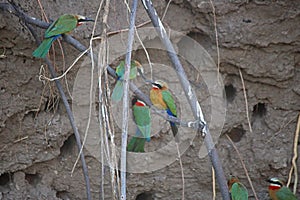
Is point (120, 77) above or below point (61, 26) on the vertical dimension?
below

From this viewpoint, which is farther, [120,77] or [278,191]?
[278,191]

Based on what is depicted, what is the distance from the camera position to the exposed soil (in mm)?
2391

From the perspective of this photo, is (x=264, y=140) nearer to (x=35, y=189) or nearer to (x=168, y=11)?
(x=168, y=11)

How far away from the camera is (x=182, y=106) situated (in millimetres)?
2617

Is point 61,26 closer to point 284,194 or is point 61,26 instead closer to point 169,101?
point 169,101

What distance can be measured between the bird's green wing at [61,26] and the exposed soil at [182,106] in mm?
238

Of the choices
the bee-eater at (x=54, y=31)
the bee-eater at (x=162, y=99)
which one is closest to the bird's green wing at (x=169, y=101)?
the bee-eater at (x=162, y=99)

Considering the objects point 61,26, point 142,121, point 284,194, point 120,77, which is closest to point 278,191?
point 284,194

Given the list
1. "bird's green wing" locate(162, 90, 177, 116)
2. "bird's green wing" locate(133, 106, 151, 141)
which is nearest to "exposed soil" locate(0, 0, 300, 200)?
"bird's green wing" locate(162, 90, 177, 116)

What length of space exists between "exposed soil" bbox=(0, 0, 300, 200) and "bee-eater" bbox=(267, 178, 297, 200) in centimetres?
8

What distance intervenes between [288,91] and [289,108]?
79mm

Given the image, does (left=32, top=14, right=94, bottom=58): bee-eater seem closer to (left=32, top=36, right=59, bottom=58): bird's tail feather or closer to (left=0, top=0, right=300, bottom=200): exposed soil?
(left=32, top=36, right=59, bottom=58): bird's tail feather

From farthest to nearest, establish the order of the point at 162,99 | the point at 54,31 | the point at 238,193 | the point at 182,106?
the point at 182,106 → the point at 162,99 → the point at 238,193 → the point at 54,31

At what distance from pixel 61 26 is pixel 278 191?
1.18 m
